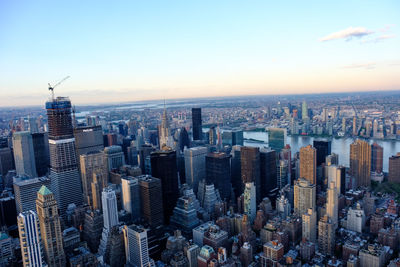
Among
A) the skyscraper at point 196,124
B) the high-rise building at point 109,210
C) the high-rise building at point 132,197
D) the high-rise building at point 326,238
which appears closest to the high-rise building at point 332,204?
the high-rise building at point 326,238

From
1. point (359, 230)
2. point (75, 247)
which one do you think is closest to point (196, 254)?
point (75, 247)

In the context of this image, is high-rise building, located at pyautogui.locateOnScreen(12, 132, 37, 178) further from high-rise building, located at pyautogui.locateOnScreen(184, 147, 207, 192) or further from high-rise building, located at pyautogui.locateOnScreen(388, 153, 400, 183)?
high-rise building, located at pyautogui.locateOnScreen(388, 153, 400, 183)

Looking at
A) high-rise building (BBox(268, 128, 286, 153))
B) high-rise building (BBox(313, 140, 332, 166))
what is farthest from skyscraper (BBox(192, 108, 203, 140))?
high-rise building (BBox(313, 140, 332, 166))

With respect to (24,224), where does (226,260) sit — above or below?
below

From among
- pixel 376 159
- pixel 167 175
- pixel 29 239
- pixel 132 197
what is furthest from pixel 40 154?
Answer: pixel 376 159

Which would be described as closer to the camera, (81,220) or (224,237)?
(224,237)

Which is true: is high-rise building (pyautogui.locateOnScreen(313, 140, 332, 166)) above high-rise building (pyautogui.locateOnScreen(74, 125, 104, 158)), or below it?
below

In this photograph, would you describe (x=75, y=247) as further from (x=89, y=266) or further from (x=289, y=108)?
(x=289, y=108)

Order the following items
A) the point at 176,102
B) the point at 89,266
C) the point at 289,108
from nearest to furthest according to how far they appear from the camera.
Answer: the point at 89,266 → the point at 289,108 → the point at 176,102
